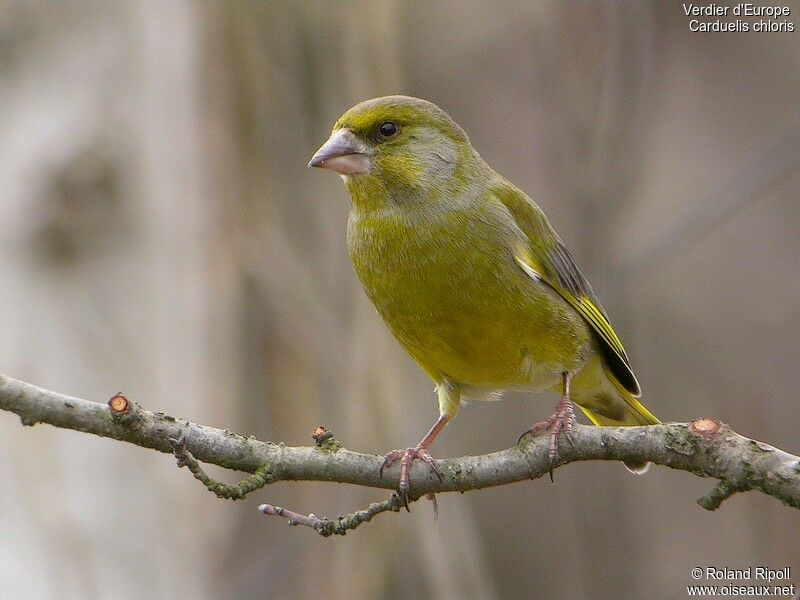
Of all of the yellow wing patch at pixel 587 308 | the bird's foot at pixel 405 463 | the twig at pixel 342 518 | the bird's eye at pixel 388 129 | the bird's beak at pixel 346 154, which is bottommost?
the twig at pixel 342 518

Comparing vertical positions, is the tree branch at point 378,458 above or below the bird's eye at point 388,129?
below

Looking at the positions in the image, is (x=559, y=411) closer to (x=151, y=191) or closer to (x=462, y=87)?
(x=151, y=191)

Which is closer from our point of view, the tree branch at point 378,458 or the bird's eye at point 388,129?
the tree branch at point 378,458

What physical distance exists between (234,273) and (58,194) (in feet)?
4.68

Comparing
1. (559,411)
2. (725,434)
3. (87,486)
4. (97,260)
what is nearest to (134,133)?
(97,260)

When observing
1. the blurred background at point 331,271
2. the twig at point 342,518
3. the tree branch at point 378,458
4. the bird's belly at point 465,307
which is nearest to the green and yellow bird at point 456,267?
the bird's belly at point 465,307

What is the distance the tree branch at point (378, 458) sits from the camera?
2.86 meters

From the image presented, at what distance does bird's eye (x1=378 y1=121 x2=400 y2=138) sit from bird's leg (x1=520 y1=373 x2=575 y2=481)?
1.23 metres

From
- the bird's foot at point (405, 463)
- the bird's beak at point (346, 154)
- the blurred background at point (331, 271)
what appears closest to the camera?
the bird's foot at point (405, 463)

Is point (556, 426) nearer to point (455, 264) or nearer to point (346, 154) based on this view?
point (455, 264)

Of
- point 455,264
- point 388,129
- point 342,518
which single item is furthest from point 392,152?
point 342,518

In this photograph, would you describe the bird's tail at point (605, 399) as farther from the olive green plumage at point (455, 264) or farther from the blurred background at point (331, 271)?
the blurred background at point (331, 271)

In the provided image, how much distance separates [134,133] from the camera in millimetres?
5301

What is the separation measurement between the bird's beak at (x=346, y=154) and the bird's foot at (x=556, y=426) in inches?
48.9
